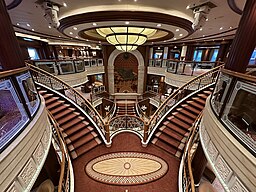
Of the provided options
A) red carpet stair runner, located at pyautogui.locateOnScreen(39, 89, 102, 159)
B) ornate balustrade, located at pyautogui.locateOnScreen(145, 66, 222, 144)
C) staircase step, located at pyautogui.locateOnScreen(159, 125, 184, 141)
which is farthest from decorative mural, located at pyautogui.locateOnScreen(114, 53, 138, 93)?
staircase step, located at pyautogui.locateOnScreen(159, 125, 184, 141)

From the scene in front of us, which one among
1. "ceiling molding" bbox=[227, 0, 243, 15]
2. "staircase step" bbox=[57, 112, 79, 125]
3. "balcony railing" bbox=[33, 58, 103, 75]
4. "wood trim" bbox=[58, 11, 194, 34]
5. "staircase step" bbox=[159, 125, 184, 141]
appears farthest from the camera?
"balcony railing" bbox=[33, 58, 103, 75]

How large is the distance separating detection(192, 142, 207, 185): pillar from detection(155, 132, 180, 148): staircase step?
3.04 ft

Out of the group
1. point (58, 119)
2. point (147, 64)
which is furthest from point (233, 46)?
point (147, 64)

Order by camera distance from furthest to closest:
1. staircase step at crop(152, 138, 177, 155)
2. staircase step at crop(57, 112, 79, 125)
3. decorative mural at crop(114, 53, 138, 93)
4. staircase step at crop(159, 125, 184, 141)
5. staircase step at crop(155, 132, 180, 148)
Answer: decorative mural at crop(114, 53, 138, 93)
staircase step at crop(57, 112, 79, 125)
staircase step at crop(159, 125, 184, 141)
staircase step at crop(155, 132, 180, 148)
staircase step at crop(152, 138, 177, 155)

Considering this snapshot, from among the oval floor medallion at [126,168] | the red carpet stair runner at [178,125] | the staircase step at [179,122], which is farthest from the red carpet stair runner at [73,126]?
the staircase step at [179,122]

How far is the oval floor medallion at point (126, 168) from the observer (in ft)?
12.3

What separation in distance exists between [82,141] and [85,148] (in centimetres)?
30

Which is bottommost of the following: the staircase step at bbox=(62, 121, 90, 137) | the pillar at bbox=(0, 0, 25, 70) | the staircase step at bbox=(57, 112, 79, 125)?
the staircase step at bbox=(62, 121, 90, 137)

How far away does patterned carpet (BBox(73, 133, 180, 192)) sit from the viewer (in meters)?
3.48

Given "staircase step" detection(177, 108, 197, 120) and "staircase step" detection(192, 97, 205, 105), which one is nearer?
"staircase step" detection(177, 108, 197, 120)

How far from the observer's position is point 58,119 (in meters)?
4.99

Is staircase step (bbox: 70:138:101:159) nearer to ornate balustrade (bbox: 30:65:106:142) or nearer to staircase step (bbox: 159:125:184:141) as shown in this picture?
ornate balustrade (bbox: 30:65:106:142)

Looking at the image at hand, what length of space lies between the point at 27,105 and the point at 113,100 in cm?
1028

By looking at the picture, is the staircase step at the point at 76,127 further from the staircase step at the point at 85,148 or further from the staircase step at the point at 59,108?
the staircase step at the point at 59,108
